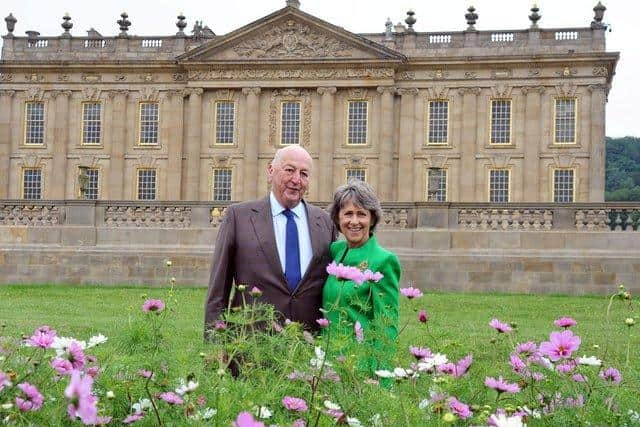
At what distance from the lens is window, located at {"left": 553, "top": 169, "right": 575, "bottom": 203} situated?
39.4 metres

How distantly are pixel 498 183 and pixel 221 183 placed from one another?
41.9 ft

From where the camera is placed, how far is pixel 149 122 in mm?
42938

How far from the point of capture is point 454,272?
2131 centimetres

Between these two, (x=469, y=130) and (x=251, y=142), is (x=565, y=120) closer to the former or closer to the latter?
(x=469, y=130)

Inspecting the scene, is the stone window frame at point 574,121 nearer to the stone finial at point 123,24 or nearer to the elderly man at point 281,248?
the stone finial at point 123,24

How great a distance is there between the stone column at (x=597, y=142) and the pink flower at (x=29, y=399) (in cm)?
3826

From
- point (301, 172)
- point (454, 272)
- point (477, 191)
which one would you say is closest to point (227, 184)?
point (477, 191)

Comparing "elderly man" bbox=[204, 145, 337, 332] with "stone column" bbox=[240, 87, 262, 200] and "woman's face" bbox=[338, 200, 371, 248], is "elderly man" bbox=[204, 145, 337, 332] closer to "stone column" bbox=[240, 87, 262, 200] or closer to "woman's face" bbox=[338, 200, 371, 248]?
"woman's face" bbox=[338, 200, 371, 248]

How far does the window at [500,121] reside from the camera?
40406 mm

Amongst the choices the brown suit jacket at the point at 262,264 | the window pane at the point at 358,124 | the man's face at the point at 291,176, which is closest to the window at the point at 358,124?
the window pane at the point at 358,124

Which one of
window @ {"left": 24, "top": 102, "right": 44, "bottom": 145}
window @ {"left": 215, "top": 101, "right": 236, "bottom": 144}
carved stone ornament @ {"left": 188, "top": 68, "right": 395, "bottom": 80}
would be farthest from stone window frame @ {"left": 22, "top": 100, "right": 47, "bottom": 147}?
window @ {"left": 215, "top": 101, "right": 236, "bottom": 144}

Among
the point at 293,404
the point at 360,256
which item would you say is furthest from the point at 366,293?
the point at 293,404

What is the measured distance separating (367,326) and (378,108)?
3714 centimetres

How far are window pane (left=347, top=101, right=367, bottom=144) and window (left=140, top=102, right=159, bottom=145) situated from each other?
929cm
